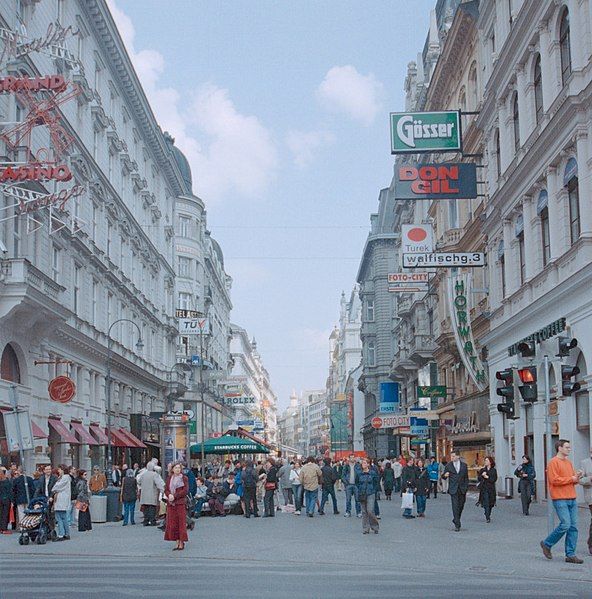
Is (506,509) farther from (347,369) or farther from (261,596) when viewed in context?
(347,369)

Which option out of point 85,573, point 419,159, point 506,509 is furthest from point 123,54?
point 85,573

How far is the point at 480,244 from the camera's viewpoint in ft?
134

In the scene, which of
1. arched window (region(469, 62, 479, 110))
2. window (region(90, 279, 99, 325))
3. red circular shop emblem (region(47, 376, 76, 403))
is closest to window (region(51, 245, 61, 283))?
red circular shop emblem (region(47, 376, 76, 403))

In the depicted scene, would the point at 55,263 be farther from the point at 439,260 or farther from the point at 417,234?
the point at 439,260

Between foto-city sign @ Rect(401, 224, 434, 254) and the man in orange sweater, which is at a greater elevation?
foto-city sign @ Rect(401, 224, 434, 254)

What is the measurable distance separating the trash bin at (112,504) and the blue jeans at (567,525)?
15.0 m

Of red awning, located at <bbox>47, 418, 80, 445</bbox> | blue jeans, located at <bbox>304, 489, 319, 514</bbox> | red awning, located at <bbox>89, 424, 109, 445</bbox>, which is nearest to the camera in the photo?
blue jeans, located at <bbox>304, 489, 319, 514</bbox>

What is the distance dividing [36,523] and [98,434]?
73.2 feet

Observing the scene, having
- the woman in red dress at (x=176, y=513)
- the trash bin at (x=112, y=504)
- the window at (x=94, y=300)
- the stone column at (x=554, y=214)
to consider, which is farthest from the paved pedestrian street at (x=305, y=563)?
the window at (x=94, y=300)

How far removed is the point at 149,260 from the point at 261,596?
47278mm

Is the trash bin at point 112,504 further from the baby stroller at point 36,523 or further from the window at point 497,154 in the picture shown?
the window at point 497,154

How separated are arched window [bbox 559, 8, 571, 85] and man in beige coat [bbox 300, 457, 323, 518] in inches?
503

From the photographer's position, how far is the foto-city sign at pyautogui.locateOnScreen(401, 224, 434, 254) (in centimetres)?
3578

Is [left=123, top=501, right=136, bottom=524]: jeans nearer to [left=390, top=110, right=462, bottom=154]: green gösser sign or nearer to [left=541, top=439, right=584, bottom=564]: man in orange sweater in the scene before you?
[left=541, top=439, right=584, bottom=564]: man in orange sweater
